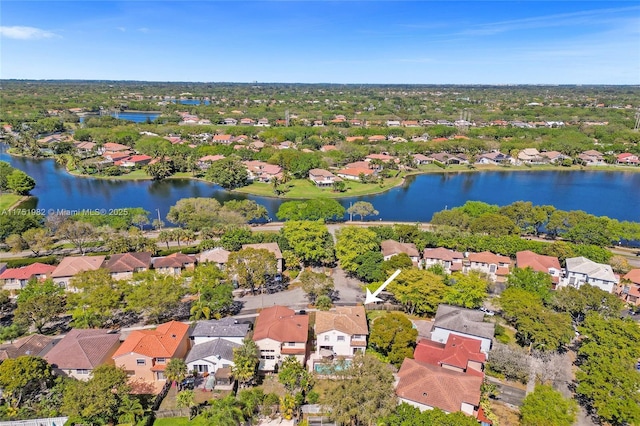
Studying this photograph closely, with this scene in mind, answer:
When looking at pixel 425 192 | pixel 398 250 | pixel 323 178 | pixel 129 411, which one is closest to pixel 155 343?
pixel 129 411

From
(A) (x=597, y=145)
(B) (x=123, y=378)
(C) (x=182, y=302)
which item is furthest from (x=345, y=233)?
(A) (x=597, y=145)

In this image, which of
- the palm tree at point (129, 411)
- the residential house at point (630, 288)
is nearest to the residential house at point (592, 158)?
the residential house at point (630, 288)

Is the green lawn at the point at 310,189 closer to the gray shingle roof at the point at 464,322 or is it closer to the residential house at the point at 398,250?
the residential house at the point at 398,250

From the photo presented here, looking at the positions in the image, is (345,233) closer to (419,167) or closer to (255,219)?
(255,219)

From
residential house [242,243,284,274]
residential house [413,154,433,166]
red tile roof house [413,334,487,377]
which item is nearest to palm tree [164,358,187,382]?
red tile roof house [413,334,487,377]

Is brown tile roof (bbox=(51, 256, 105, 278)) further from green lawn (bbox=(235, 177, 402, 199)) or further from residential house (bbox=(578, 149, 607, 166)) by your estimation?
residential house (bbox=(578, 149, 607, 166))

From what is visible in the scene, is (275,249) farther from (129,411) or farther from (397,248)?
(129,411)
